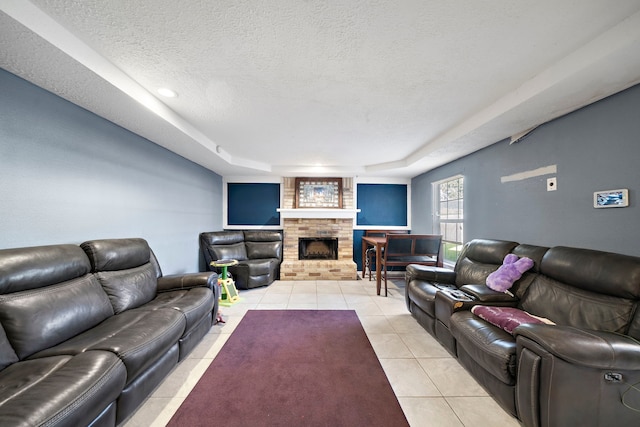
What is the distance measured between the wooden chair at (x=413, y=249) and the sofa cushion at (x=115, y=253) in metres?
3.29

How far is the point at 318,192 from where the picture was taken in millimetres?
5320

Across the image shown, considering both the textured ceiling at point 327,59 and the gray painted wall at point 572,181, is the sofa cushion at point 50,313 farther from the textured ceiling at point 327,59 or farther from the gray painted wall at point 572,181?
the gray painted wall at point 572,181

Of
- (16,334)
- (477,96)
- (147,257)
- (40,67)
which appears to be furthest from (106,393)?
(477,96)

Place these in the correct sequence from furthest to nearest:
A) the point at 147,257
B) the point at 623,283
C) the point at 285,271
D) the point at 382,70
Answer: the point at 285,271
the point at 147,257
the point at 382,70
the point at 623,283

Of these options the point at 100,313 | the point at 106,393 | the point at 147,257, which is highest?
the point at 147,257

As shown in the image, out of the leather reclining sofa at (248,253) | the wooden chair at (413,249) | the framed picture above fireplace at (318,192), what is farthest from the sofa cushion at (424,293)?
the framed picture above fireplace at (318,192)

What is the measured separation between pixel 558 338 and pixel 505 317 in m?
0.53

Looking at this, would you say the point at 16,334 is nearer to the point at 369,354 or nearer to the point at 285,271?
the point at 369,354

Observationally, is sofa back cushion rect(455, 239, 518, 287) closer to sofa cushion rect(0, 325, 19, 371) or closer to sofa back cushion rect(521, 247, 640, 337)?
sofa back cushion rect(521, 247, 640, 337)

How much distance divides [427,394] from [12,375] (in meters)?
2.50

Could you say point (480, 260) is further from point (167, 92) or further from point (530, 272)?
point (167, 92)

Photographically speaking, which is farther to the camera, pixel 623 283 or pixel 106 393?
pixel 623 283

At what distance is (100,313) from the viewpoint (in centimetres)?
178

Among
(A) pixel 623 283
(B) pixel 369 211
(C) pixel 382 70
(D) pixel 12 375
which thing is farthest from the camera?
(B) pixel 369 211
